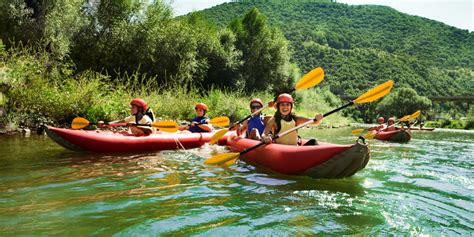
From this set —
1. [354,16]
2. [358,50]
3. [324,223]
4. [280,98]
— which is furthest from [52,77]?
[354,16]

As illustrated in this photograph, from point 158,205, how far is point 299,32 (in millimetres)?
81910

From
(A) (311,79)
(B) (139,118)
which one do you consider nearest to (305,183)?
(A) (311,79)

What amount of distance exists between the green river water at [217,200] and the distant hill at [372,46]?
6022 centimetres

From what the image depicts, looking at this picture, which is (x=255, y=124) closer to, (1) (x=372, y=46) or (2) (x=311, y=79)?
(2) (x=311, y=79)

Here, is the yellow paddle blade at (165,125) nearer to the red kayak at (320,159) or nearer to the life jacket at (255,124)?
the life jacket at (255,124)

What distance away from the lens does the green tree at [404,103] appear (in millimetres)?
54844

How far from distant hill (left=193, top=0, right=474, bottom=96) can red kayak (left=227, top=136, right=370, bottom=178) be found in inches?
2384

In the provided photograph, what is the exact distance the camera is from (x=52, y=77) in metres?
12.6

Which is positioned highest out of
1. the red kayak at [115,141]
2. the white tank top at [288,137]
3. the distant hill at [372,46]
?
the distant hill at [372,46]

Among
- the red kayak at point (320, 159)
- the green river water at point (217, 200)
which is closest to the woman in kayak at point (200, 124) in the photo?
the green river water at point (217, 200)

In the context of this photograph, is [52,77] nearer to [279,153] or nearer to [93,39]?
[93,39]

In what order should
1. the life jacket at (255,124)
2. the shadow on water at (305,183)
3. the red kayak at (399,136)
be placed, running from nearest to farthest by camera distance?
the shadow on water at (305,183)
the life jacket at (255,124)
the red kayak at (399,136)

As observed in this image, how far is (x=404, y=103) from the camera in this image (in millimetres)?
55500

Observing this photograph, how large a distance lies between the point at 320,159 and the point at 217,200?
1284mm
